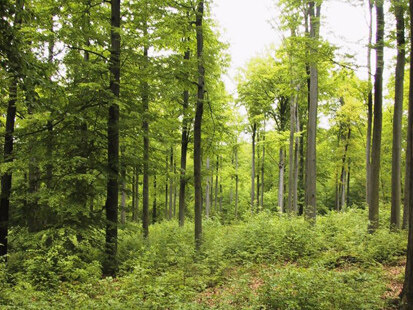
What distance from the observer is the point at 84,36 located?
29.8ft

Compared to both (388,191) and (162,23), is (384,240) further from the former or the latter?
(388,191)

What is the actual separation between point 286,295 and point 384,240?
563cm

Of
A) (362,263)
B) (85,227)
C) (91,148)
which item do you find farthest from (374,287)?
(91,148)

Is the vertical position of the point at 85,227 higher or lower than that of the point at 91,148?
lower

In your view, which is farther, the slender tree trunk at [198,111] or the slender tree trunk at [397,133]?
the slender tree trunk at [397,133]

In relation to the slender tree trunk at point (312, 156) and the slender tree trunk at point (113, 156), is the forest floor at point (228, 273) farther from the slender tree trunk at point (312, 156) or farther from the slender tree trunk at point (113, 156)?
the slender tree trunk at point (312, 156)

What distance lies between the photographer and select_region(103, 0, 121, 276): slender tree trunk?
9344 mm

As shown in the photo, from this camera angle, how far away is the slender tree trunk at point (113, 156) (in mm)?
9344

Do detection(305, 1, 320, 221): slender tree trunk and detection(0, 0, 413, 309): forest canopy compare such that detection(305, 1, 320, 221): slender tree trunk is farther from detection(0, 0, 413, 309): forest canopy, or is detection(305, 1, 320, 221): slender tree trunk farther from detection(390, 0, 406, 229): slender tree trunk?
detection(390, 0, 406, 229): slender tree trunk

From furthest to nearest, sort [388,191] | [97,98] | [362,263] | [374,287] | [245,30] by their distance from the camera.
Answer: [388,191] < [245,30] < [97,98] < [362,263] < [374,287]

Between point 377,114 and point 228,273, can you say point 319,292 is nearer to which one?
point 228,273

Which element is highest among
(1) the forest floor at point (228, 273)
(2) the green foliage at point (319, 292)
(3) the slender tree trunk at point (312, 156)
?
(3) the slender tree trunk at point (312, 156)

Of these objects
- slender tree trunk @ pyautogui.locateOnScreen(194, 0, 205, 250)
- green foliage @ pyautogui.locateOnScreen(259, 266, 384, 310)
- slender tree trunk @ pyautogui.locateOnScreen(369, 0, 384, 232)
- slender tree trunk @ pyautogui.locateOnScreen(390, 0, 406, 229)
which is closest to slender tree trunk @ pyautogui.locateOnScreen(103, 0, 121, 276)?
slender tree trunk @ pyautogui.locateOnScreen(194, 0, 205, 250)

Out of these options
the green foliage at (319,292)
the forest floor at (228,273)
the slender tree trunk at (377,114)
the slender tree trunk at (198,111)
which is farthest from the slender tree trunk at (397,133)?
the slender tree trunk at (198,111)
